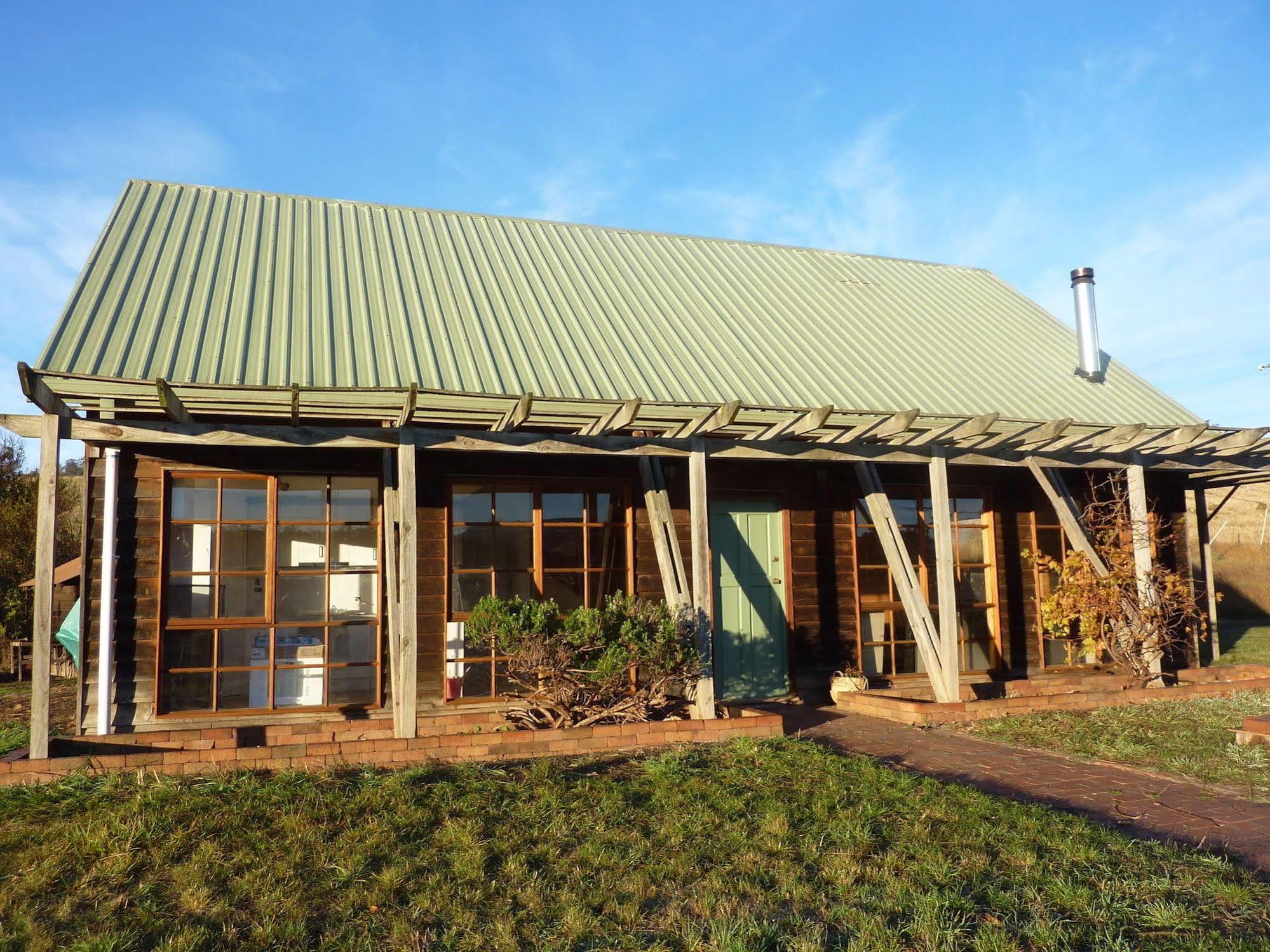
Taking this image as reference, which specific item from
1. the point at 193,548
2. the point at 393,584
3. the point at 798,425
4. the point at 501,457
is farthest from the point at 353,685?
the point at 798,425

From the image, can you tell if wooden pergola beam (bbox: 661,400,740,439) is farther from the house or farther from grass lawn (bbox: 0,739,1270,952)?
grass lawn (bbox: 0,739,1270,952)

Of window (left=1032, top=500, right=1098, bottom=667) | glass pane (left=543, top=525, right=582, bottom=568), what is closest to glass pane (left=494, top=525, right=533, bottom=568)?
glass pane (left=543, top=525, right=582, bottom=568)

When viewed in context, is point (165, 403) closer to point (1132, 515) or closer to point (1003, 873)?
point (1003, 873)

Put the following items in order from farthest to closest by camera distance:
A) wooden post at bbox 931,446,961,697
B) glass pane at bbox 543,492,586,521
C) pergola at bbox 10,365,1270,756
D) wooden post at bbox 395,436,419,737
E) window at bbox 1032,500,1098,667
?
window at bbox 1032,500,1098,667
glass pane at bbox 543,492,586,521
wooden post at bbox 931,446,961,697
wooden post at bbox 395,436,419,737
pergola at bbox 10,365,1270,756

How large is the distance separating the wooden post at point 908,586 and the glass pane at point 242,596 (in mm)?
5720

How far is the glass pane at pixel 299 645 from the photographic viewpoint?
8516 millimetres

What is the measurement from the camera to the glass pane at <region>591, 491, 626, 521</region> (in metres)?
9.56

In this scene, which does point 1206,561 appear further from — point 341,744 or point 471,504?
point 341,744

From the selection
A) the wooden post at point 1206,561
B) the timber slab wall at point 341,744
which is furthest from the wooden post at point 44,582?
the wooden post at point 1206,561

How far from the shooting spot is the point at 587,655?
7445mm

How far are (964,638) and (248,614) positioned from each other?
7.56 m

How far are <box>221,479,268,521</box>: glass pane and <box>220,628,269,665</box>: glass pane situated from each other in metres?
0.98

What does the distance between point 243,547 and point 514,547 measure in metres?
2.41

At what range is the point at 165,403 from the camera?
630cm
